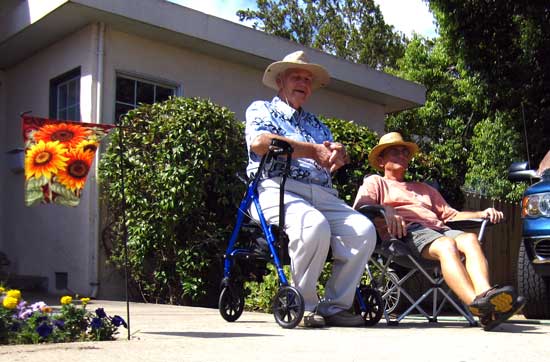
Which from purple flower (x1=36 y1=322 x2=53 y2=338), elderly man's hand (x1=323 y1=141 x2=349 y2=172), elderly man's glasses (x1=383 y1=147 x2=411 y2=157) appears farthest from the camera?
elderly man's glasses (x1=383 y1=147 x2=411 y2=157)

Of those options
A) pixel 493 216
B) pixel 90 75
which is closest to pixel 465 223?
pixel 493 216

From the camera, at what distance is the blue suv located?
5789mm

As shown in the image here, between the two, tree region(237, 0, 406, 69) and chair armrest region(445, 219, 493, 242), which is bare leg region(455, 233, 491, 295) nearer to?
chair armrest region(445, 219, 493, 242)

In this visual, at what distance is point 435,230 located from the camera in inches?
204

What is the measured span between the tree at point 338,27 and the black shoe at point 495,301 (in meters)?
26.2

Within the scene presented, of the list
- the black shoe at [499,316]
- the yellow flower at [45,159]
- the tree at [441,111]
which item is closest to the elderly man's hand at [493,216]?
the black shoe at [499,316]

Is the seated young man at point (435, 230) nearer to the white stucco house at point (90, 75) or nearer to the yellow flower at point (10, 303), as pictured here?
the yellow flower at point (10, 303)

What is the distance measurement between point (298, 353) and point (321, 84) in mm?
2634

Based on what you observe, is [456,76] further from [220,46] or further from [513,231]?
[220,46]

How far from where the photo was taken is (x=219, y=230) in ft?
24.2

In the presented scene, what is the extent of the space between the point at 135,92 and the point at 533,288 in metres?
5.17

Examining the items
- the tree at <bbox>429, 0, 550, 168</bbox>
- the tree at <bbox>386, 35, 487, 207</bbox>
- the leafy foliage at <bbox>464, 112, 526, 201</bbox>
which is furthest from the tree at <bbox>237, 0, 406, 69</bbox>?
the tree at <bbox>429, 0, 550, 168</bbox>

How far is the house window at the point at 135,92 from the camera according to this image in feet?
29.1

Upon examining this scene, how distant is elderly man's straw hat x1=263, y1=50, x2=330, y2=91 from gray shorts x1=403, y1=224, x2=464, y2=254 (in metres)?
1.21
